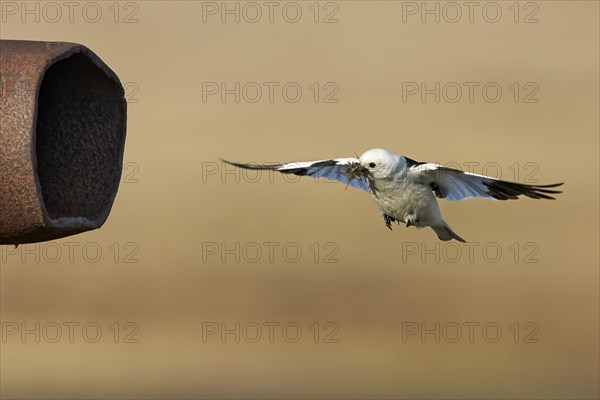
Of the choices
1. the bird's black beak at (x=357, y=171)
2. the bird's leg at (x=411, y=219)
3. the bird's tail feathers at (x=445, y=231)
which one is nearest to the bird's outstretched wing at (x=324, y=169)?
the bird's black beak at (x=357, y=171)

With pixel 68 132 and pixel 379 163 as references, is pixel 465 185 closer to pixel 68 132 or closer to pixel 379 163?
pixel 379 163

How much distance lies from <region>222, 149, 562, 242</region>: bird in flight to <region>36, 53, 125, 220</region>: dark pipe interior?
2037mm

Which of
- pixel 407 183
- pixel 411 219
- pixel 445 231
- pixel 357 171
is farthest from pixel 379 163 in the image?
pixel 445 231

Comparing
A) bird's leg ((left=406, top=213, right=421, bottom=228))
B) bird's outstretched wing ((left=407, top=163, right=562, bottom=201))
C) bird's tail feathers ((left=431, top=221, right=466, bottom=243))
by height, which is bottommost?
bird's tail feathers ((left=431, top=221, right=466, bottom=243))

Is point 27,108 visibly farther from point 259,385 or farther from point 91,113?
point 259,385

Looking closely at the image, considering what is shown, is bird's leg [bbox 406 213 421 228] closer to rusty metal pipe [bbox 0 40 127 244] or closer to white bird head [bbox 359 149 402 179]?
white bird head [bbox 359 149 402 179]

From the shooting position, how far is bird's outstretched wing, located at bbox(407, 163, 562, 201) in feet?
41.1

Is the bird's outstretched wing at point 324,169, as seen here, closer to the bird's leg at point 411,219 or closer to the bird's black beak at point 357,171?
the bird's black beak at point 357,171

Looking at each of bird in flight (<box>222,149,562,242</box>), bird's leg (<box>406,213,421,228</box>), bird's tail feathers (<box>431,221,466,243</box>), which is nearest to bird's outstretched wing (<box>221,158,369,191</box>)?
bird in flight (<box>222,149,562,242</box>)

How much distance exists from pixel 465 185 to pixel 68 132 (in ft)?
12.9

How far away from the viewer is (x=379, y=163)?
12250 mm

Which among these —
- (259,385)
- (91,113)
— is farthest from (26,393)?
(91,113)

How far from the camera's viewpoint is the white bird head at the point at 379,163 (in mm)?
12219

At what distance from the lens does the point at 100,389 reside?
65.0 ft
